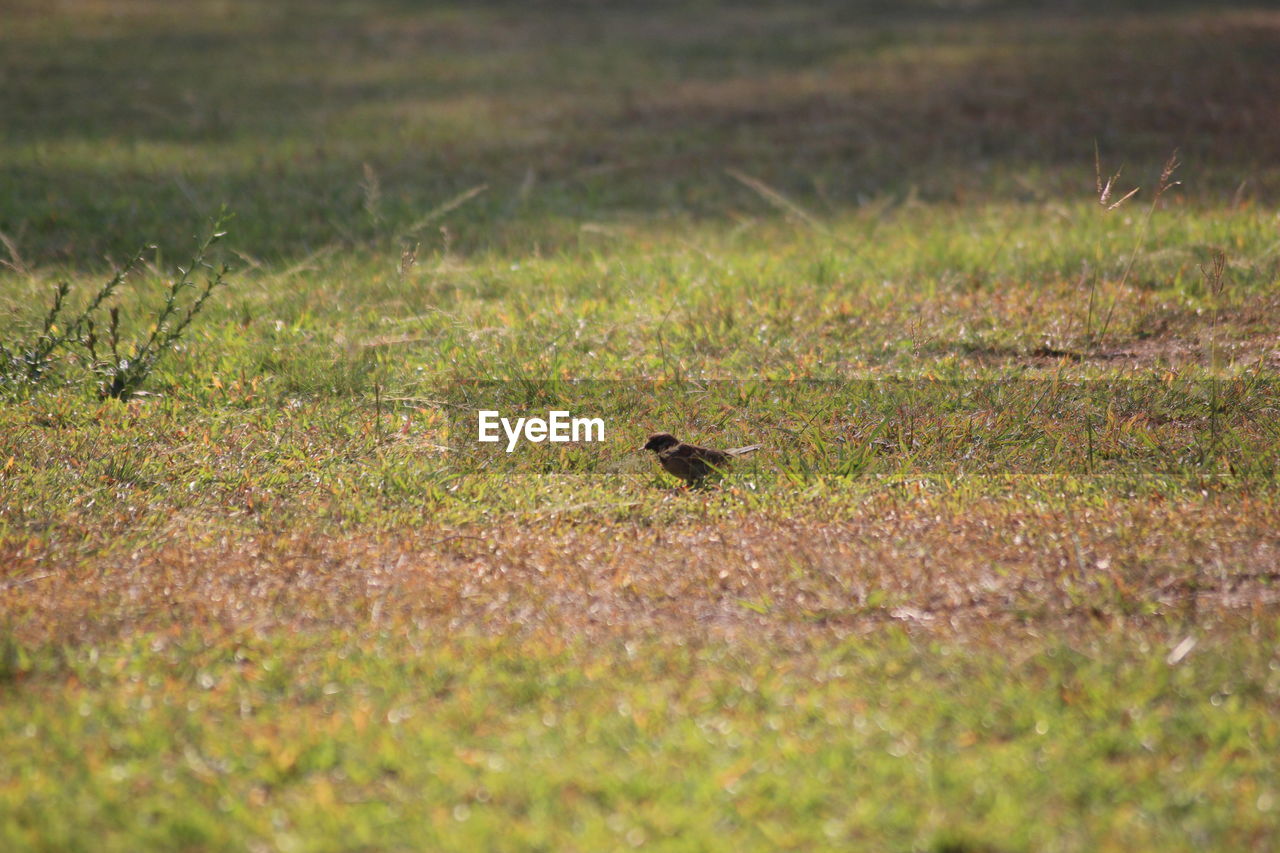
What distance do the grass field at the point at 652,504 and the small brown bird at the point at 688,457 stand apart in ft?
0.27

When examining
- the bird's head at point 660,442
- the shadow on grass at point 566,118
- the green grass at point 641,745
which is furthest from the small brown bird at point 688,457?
the shadow on grass at point 566,118

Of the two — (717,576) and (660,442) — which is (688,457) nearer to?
(660,442)

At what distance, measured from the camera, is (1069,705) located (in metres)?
2.63

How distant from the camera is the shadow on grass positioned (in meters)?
7.09

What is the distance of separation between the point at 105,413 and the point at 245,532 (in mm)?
1201

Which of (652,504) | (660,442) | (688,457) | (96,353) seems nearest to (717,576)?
(652,504)

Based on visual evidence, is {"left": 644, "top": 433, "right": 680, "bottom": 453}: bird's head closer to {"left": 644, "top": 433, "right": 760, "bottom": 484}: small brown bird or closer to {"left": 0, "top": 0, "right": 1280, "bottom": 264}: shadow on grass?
{"left": 644, "top": 433, "right": 760, "bottom": 484}: small brown bird

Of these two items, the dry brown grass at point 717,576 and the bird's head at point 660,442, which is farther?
the bird's head at point 660,442

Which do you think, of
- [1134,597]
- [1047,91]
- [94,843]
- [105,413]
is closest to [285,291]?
[105,413]

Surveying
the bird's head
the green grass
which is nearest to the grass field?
the green grass

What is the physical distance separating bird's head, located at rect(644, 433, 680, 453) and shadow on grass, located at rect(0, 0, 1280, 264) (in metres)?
2.34

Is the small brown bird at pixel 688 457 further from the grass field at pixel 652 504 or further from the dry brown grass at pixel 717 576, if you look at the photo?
the dry brown grass at pixel 717 576

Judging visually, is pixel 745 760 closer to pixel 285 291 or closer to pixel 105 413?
pixel 105 413

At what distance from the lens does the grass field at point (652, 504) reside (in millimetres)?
2395
